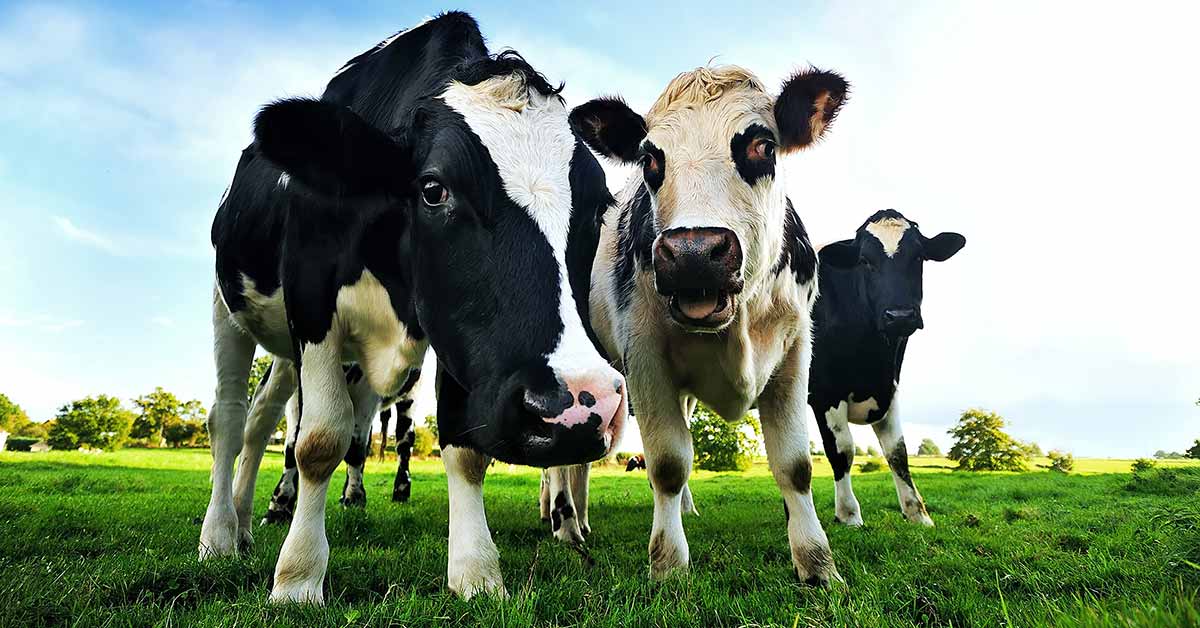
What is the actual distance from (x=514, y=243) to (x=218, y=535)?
3308mm

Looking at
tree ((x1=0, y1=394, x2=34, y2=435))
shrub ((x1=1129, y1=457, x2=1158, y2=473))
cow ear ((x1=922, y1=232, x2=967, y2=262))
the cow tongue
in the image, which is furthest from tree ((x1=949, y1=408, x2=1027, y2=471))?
tree ((x1=0, y1=394, x2=34, y2=435))

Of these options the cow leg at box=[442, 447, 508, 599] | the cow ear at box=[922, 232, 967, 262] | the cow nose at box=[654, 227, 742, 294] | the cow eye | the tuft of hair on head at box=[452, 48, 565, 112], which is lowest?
the cow leg at box=[442, 447, 508, 599]

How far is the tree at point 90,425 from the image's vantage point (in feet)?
168

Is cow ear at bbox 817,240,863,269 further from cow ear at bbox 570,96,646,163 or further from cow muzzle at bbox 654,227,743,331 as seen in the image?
cow muzzle at bbox 654,227,743,331

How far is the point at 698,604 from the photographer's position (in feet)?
9.31

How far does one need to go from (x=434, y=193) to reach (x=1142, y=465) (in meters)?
14.2

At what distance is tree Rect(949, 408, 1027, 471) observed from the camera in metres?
25.5

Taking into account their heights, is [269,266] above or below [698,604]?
above

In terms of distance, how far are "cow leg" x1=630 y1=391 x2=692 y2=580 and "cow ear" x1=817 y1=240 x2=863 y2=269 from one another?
15.9ft

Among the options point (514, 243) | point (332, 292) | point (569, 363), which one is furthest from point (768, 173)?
point (332, 292)

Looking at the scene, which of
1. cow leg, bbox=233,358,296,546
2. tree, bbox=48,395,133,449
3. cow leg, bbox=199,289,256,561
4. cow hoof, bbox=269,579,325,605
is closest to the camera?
cow hoof, bbox=269,579,325,605

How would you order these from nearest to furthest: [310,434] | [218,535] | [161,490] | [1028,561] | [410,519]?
1. [310,434]
2. [1028,561]
3. [218,535]
4. [410,519]
5. [161,490]

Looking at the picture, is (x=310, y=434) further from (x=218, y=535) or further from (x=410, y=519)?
(x=410, y=519)

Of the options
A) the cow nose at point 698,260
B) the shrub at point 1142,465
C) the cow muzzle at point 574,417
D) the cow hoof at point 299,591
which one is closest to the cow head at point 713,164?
the cow nose at point 698,260
